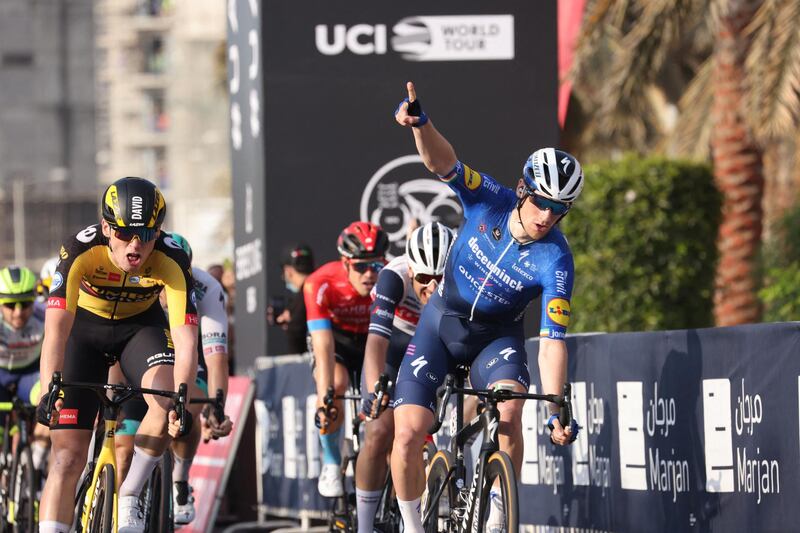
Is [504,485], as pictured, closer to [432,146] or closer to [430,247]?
[432,146]

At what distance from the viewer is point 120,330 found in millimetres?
8656

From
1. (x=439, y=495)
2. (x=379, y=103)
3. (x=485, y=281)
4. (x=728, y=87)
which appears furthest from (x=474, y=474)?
(x=728, y=87)

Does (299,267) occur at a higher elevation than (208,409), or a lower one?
higher

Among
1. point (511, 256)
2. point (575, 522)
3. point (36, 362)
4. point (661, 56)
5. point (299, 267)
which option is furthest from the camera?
point (661, 56)

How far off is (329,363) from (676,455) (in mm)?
2769

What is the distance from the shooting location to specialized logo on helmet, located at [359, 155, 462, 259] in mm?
15539

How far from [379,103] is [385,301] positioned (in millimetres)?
6401

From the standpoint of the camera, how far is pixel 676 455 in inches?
345

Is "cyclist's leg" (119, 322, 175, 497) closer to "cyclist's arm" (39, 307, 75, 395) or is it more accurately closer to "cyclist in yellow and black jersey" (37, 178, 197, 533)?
"cyclist in yellow and black jersey" (37, 178, 197, 533)

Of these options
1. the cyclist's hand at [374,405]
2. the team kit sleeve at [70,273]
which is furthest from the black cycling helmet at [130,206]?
the cyclist's hand at [374,405]

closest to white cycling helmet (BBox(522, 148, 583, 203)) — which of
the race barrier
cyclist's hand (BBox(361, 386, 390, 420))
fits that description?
the race barrier

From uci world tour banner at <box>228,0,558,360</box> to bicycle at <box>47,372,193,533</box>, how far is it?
7464 millimetres

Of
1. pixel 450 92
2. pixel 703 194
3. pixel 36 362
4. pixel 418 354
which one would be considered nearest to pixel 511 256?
pixel 418 354

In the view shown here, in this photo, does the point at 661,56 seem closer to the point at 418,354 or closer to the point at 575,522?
the point at 575,522
